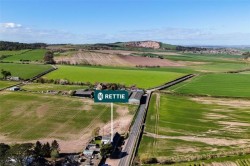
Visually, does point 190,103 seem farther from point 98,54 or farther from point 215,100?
point 98,54

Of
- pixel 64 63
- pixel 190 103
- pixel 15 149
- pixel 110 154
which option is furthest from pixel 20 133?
pixel 64 63

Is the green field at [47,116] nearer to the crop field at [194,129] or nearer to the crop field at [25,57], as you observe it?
the crop field at [194,129]

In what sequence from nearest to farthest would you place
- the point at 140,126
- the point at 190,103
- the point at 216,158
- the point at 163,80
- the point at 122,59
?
the point at 216,158
the point at 140,126
the point at 190,103
the point at 163,80
the point at 122,59

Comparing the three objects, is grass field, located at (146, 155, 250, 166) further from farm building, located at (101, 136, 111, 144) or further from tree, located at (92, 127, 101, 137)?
tree, located at (92, 127, 101, 137)

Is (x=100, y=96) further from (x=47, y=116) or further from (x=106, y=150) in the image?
(x=47, y=116)

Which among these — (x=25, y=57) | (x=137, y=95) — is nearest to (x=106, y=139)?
(x=137, y=95)
